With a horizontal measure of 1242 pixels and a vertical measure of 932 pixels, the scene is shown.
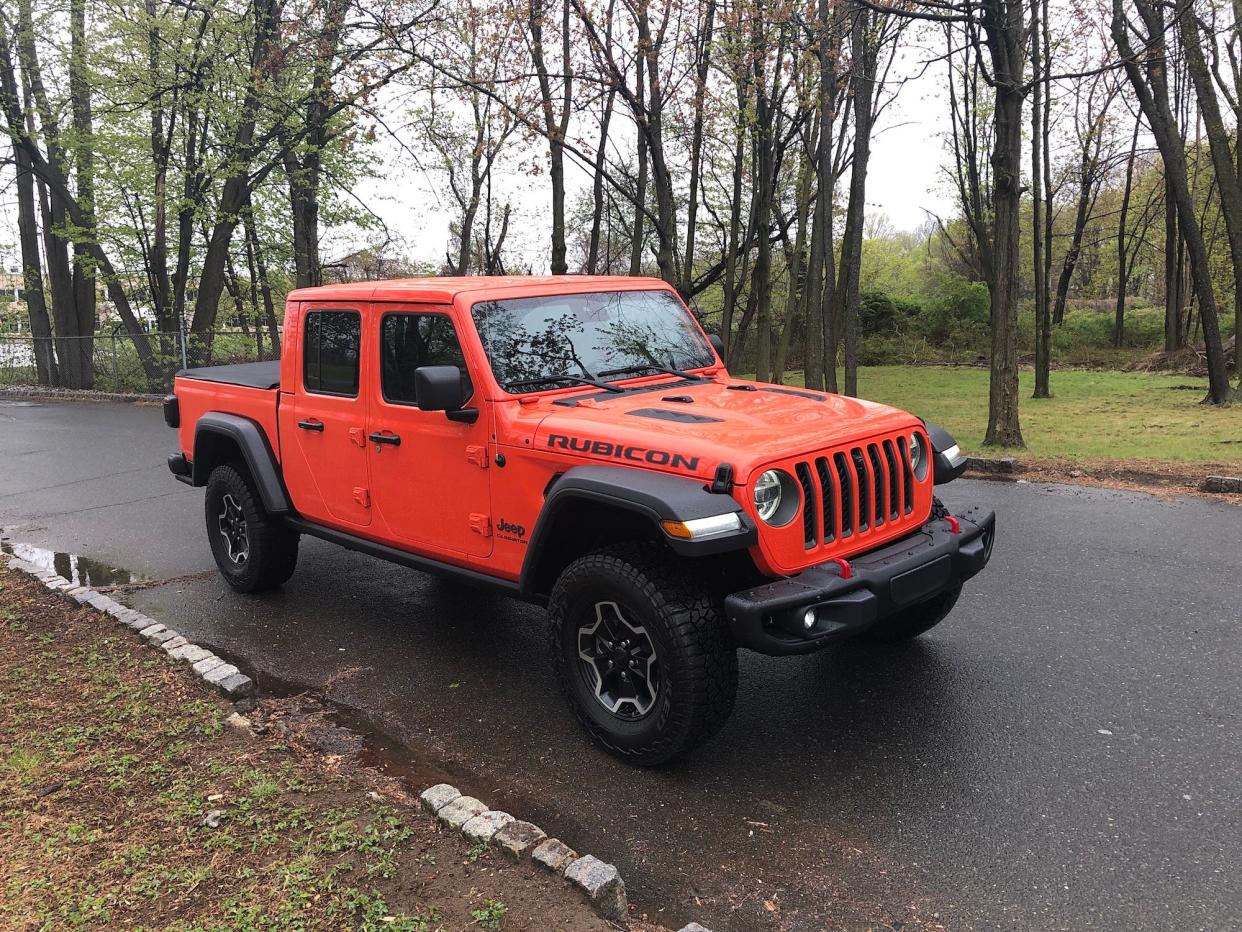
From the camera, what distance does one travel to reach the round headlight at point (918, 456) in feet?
13.9

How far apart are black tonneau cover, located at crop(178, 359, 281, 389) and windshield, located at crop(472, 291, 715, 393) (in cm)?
204

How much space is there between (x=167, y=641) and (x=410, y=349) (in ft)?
7.24

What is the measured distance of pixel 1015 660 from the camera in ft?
15.4

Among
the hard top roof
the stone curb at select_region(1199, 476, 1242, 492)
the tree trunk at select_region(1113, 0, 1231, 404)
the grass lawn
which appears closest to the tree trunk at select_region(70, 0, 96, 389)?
the grass lawn

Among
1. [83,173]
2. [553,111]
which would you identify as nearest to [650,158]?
[553,111]

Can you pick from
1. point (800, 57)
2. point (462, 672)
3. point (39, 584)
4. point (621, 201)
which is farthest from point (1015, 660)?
point (621, 201)

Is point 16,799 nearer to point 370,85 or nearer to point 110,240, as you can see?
point 370,85

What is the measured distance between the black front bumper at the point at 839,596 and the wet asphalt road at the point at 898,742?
0.70 meters

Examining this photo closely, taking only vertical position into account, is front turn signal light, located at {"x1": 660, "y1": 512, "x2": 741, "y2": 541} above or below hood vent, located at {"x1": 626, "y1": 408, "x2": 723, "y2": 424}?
below

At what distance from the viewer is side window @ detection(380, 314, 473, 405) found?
445 cm

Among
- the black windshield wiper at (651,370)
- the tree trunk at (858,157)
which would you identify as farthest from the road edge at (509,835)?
the tree trunk at (858,157)

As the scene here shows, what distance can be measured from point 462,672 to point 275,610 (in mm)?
1827

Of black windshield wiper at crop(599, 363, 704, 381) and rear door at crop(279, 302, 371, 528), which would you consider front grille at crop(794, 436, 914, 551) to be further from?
rear door at crop(279, 302, 371, 528)

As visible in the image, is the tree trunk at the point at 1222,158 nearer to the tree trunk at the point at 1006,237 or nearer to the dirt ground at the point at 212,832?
the tree trunk at the point at 1006,237
